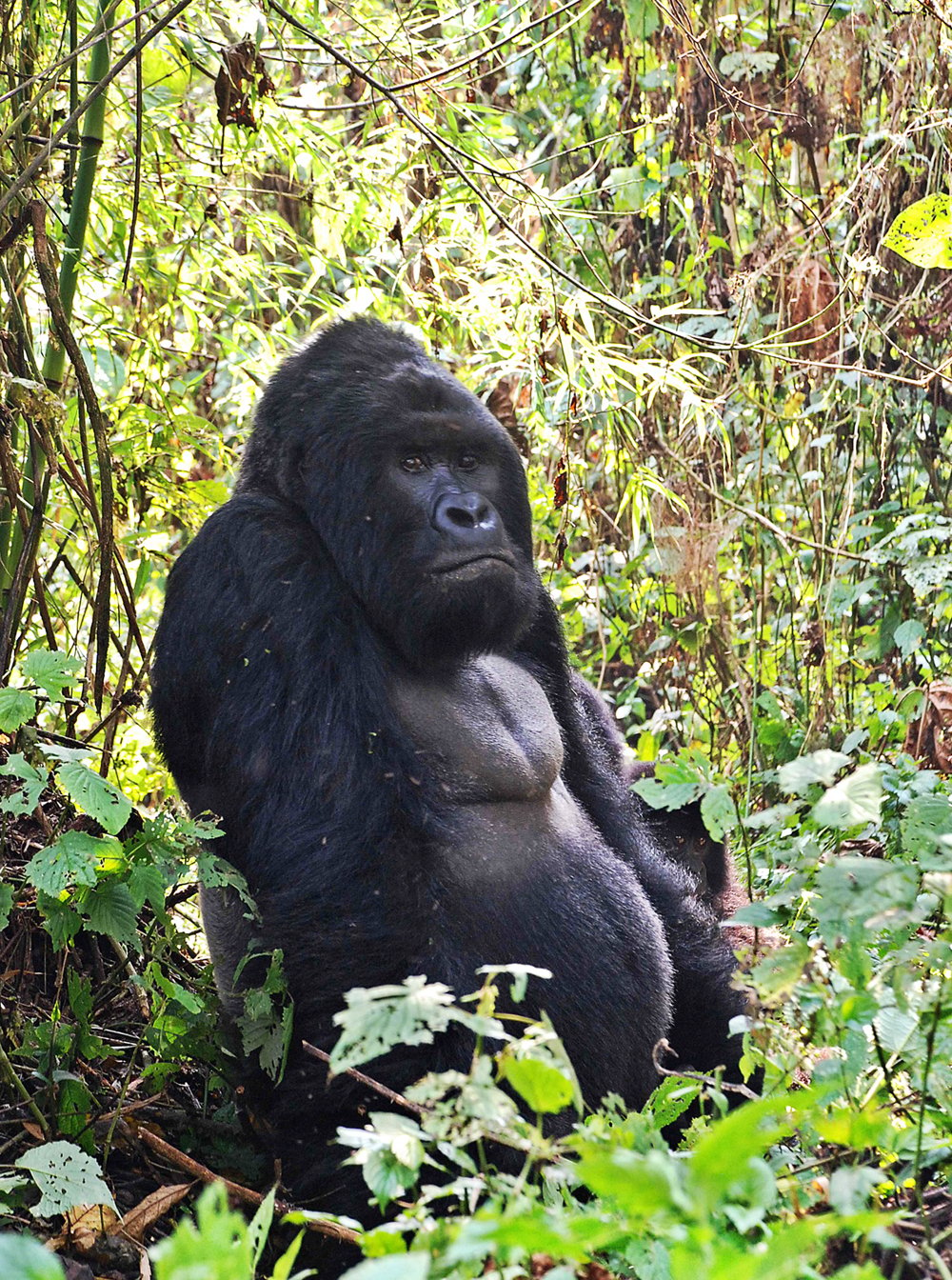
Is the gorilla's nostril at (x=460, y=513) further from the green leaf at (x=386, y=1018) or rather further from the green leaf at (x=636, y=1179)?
the green leaf at (x=636, y=1179)

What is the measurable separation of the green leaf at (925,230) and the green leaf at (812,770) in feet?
6.02

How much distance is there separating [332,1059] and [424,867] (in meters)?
1.30

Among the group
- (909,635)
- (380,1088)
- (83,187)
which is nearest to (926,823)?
(380,1088)

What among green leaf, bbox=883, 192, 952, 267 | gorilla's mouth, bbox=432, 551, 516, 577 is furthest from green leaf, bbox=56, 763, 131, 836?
green leaf, bbox=883, 192, 952, 267

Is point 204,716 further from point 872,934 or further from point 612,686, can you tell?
point 612,686

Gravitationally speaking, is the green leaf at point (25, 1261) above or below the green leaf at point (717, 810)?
above

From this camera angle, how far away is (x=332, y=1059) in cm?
154

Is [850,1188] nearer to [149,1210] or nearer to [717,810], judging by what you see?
[717,810]

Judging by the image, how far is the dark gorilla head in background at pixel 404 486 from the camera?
310 centimetres

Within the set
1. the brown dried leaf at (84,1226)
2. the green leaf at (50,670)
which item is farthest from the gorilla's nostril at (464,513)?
the brown dried leaf at (84,1226)

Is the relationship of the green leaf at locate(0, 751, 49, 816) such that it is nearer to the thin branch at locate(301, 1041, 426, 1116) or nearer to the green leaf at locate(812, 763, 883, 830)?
the thin branch at locate(301, 1041, 426, 1116)

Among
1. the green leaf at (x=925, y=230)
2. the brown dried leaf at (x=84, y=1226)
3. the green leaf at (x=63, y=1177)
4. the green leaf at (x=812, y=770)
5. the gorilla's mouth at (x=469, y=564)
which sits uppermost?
the green leaf at (x=925, y=230)

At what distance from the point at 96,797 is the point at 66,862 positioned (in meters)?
0.13

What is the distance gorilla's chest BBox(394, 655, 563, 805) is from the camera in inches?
123
